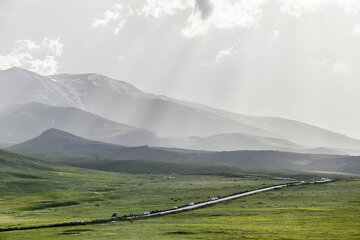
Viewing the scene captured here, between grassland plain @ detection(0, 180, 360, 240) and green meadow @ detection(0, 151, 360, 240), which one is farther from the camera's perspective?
green meadow @ detection(0, 151, 360, 240)

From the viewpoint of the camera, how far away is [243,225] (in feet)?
250

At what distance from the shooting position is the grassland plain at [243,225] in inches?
2589

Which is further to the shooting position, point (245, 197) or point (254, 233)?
point (245, 197)

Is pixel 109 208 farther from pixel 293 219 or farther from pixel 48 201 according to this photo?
pixel 293 219

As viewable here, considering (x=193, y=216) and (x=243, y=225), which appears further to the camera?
(x=193, y=216)

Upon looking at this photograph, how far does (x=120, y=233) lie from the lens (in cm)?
7075

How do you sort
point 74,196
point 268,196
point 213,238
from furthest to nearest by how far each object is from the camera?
point 74,196 < point 268,196 < point 213,238

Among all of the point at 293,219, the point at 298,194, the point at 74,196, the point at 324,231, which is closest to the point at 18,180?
the point at 74,196

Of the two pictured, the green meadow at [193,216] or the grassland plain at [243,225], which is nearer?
the grassland plain at [243,225]

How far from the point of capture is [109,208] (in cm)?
12188

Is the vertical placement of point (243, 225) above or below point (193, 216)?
above

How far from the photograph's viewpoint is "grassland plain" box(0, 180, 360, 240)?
2589 inches

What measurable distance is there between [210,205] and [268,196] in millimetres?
27276

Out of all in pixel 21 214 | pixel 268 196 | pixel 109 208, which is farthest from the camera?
pixel 268 196
